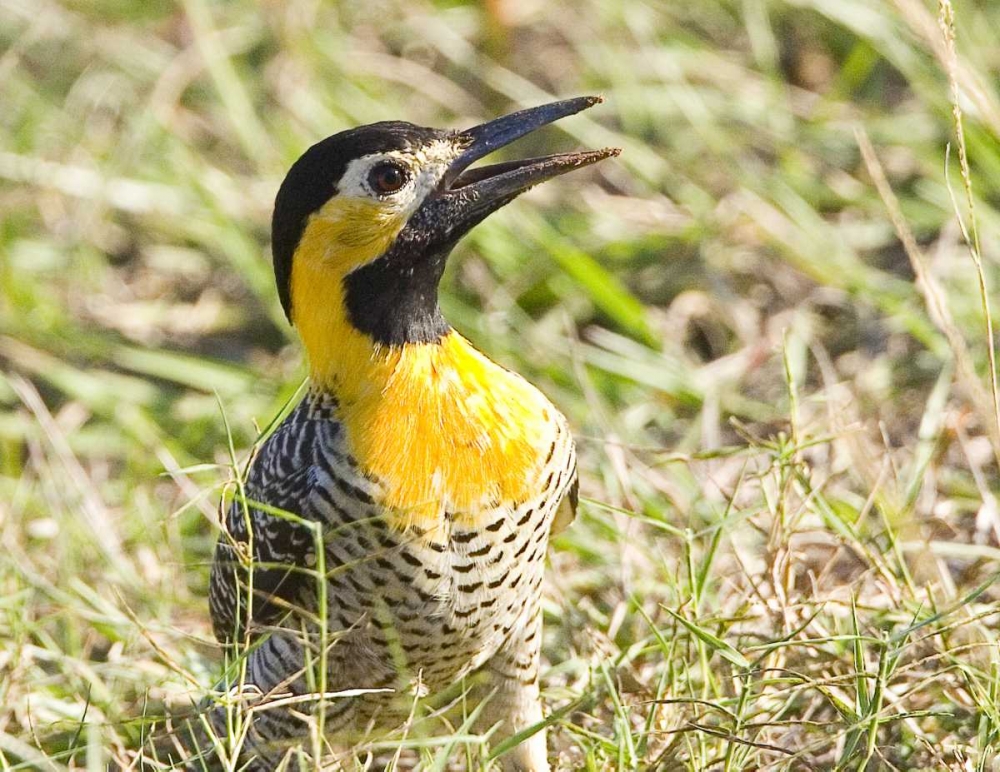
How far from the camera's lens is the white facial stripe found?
3.39m

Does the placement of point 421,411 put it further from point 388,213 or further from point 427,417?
point 388,213

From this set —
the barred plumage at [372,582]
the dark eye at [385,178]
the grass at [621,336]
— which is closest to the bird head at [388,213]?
the dark eye at [385,178]

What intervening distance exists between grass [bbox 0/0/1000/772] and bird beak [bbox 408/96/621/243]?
0.68m

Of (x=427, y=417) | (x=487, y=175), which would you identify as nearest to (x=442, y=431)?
(x=427, y=417)

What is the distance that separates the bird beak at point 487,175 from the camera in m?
3.41

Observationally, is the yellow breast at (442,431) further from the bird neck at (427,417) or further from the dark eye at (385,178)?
the dark eye at (385,178)

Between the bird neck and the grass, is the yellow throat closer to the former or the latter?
the bird neck

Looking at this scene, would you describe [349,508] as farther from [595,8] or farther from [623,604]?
[595,8]

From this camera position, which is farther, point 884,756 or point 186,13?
point 186,13

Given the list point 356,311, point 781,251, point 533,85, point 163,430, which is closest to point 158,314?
point 163,430

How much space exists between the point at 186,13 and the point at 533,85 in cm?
141

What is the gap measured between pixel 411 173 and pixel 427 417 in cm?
52

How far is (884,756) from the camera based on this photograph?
10.7 feet

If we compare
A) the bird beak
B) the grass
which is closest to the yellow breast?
the bird beak
